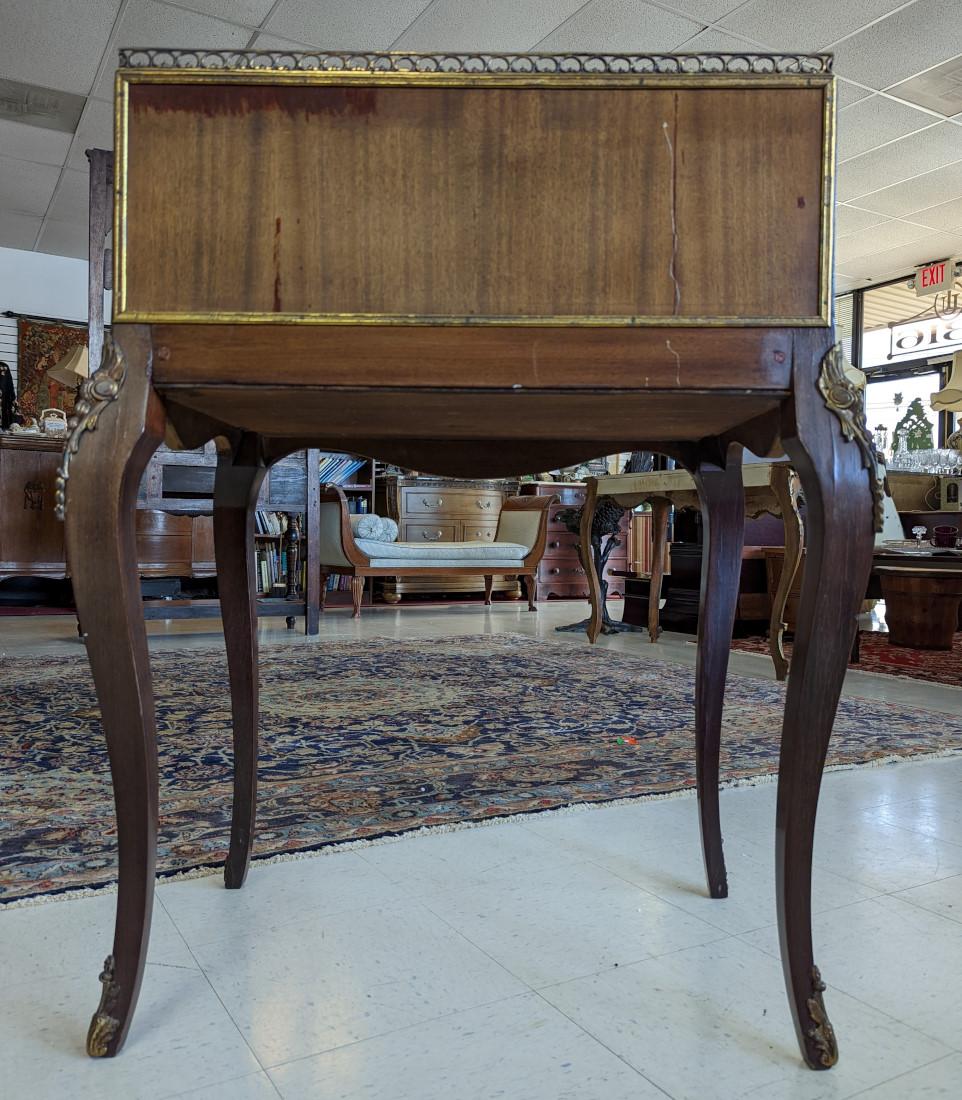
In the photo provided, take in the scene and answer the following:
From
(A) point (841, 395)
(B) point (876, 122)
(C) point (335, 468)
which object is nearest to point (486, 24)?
(B) point (876, 122)

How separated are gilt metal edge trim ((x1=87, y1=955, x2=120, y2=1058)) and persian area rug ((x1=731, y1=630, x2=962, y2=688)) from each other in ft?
9.04

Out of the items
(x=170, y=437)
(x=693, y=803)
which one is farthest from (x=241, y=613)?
(x=693, y=803)

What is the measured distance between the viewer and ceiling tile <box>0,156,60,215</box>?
234 inches

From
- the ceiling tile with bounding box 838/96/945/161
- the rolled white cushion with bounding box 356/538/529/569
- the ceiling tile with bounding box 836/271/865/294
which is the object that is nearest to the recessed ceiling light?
the rolled white cushion with bounding box 356/538/529/569

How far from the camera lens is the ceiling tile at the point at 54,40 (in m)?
4.30

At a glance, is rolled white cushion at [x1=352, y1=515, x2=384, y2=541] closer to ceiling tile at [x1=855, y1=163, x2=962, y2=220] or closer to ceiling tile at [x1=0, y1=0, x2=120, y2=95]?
ceiling tile at [x1=0, y1=0, x2=120, y2=95]

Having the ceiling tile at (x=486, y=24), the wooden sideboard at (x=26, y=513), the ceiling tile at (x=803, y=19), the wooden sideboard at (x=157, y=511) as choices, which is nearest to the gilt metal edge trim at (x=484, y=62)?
the wooden sideboard at (x=157, y=511)

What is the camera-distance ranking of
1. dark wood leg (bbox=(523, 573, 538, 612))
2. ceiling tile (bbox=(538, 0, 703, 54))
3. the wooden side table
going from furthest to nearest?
1. dark wood leg (bbox=(523, 573, 538, 612))
2. ceiling tile (bbox=(538, 0, 703, 54))
3. the wooden side table

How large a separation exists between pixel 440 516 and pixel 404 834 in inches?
246

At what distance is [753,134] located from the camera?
28.0 inches

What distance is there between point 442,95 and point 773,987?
0.90m

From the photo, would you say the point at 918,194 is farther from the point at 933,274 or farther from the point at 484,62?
the point at 484,62

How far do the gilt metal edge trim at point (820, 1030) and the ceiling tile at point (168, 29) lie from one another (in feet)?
16.4

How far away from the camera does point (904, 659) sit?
3840 millimetres
